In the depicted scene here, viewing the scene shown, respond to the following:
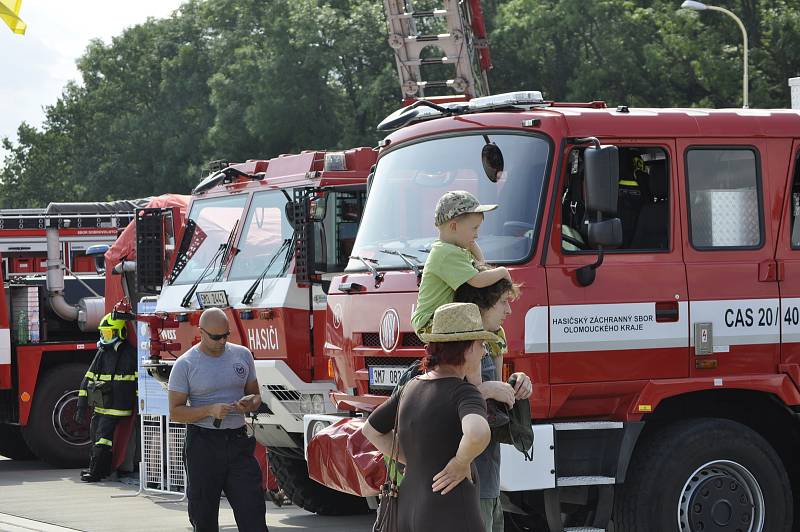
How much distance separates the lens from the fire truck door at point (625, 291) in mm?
7930

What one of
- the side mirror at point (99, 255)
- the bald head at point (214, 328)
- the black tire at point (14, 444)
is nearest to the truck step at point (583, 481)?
the bald head at point (214, 328)

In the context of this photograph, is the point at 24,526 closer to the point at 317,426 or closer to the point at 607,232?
the point at 317,426

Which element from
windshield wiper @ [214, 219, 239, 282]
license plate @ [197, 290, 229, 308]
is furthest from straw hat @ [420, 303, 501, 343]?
windshield wiper @ [214, 219, 239, 282]

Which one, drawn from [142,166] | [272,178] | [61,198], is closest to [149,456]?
[272,178]

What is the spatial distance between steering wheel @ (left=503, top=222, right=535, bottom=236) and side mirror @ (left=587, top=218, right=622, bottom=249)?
0.35m

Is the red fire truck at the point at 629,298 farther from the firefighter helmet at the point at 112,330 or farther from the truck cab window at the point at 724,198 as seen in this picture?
the firefighter helmet at the point at 112,330

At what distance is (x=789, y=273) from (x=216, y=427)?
3.47 meters

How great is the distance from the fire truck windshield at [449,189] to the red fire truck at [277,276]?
6.27ft

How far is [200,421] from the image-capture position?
8711mm

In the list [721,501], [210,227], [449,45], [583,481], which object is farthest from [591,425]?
[449,45]

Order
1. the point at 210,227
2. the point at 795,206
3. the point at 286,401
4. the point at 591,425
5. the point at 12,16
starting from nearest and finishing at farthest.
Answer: the point at 591,425
the point at 795,206
the point at 286,401
the point at 210,227
the point at 12,16

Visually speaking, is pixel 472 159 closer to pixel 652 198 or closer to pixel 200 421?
pixel 652 198

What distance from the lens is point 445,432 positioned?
5.25 m

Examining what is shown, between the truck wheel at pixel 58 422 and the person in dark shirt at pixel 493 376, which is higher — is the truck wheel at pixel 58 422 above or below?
below
